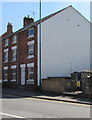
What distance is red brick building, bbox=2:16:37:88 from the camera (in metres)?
25.5

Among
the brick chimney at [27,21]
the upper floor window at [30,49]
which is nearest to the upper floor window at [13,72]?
the upper floor window at [30,49]

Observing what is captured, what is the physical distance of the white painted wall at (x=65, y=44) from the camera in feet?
83.1

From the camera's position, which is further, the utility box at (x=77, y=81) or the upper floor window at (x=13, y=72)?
the upper floor window at (x=13, y=72)

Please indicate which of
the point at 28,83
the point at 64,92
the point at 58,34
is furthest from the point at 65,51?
the point at 64,92

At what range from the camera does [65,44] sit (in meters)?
26.8

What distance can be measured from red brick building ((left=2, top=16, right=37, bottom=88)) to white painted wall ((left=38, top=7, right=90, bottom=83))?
133 centimetres

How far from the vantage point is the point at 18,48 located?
2839cm

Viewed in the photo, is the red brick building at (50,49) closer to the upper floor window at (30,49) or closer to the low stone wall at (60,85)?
the upper floor window at (30,49)

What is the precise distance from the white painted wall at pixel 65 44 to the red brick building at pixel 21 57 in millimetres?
1330

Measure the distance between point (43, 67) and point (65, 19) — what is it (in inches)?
264

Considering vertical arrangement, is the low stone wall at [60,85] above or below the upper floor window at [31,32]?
below

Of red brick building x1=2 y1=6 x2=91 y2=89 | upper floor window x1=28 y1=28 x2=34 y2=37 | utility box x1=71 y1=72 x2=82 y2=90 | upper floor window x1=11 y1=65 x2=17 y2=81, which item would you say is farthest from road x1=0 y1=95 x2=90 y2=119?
upper floor window x1=11 y1=65 x2=17 y2=81

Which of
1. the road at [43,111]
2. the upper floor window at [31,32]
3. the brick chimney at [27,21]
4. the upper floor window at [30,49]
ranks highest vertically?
the brick chimney at [27,21]

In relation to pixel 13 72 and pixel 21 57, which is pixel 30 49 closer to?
pixel 21 57
